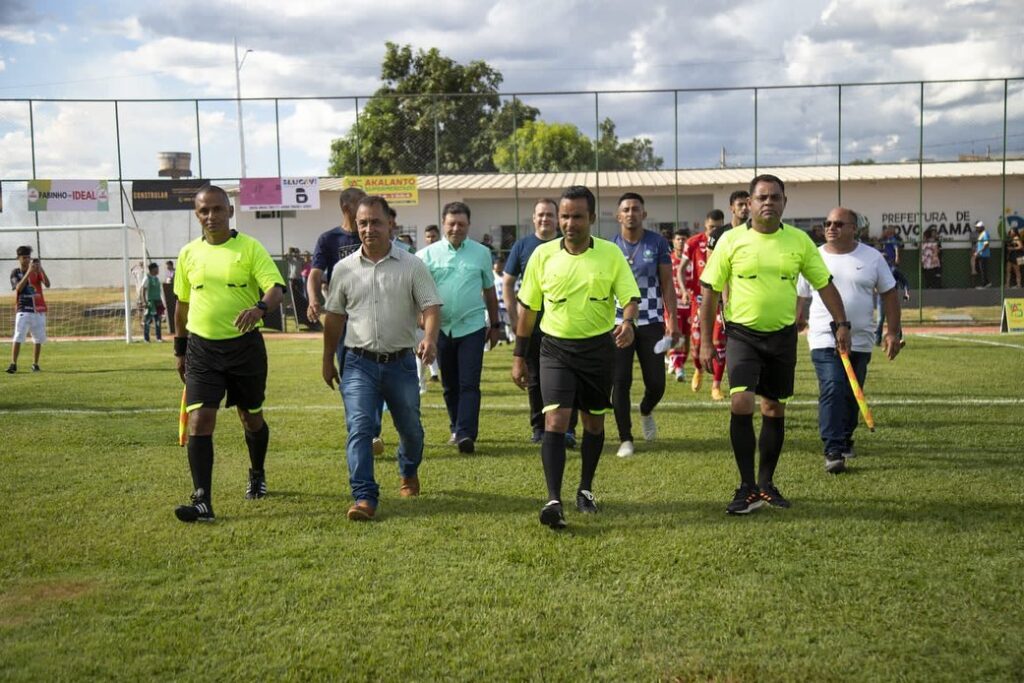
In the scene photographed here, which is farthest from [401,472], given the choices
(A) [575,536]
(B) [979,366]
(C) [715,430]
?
(B) [979,366]

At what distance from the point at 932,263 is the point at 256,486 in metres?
27.3

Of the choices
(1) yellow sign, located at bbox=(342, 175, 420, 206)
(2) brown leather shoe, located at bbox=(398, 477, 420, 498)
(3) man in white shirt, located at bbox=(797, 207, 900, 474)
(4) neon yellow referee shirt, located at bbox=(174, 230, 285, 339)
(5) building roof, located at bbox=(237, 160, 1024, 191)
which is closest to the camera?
(4) neon yellow referee shirt, located at bbox=(174, 230, 285, 339)

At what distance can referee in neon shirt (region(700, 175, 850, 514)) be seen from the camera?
592 cm

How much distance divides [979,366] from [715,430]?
6653mm

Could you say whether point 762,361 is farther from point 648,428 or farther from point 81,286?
point 81,286

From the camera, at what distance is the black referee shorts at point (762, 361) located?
5.93 m

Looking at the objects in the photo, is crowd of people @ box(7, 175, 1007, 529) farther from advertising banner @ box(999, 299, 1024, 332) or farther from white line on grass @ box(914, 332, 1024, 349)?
advertising banner @ box(999, 299, 1024, 332)

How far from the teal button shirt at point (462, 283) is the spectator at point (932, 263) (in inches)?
963

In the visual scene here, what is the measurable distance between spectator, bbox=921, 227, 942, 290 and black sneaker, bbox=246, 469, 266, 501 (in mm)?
26905

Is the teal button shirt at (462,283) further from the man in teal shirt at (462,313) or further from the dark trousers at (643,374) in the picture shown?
the dark trousers at (643,374)

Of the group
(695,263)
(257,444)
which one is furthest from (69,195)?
(257,444)

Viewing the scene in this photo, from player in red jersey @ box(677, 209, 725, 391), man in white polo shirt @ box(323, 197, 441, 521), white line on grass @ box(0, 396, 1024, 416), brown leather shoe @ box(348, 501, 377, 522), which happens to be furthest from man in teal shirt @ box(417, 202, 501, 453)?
player in red jersey @ box(677, 209, 725, 391)

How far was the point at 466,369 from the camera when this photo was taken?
809 centimetres

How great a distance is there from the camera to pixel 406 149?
30.7 metres
